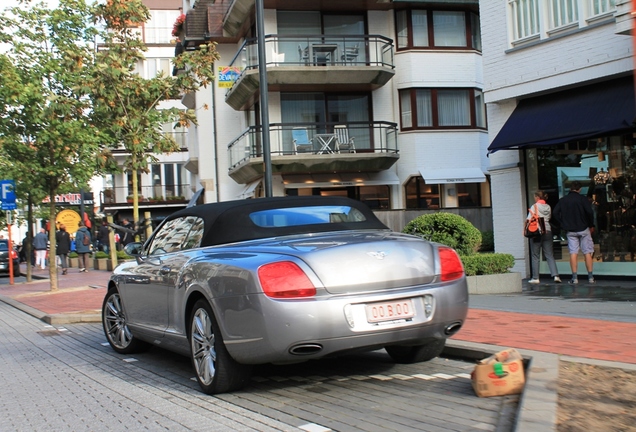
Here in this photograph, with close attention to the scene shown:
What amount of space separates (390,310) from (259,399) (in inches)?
46.5

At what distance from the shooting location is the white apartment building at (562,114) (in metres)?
13.6

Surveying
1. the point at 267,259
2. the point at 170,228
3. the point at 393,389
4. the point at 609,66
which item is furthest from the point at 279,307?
the point at 609,66

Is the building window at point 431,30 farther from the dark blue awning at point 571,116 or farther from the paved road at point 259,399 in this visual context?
the paved road at point 259,399

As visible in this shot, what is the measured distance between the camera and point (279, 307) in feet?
17.6

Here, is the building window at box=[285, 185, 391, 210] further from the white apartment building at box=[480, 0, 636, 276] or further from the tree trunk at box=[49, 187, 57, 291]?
the white apartment building at box=[480, 0, 636, 276]

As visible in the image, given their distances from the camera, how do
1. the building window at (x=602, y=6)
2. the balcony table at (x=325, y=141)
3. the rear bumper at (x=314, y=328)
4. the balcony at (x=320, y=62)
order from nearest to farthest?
the rear bumper at (x=314, y=328) → the building window at (x=602, y=6) → the balcony at (x=320, y=62) → the balcony table at (x=325, y=141)

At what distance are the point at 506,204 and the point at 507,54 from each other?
123 inches

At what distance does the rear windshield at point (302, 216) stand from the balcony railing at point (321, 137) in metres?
19.6

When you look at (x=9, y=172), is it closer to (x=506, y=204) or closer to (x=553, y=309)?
(x=506, y=204)

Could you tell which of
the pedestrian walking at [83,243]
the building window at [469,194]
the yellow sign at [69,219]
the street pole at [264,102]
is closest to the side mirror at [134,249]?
the street pole at [264,102]

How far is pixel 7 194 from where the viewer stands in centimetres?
2364

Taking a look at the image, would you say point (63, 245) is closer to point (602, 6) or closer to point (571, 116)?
point (571, 116)

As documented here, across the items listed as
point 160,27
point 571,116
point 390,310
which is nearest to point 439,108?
point 571,116

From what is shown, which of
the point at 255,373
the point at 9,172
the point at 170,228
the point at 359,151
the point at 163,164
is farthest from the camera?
the point at 163,164
